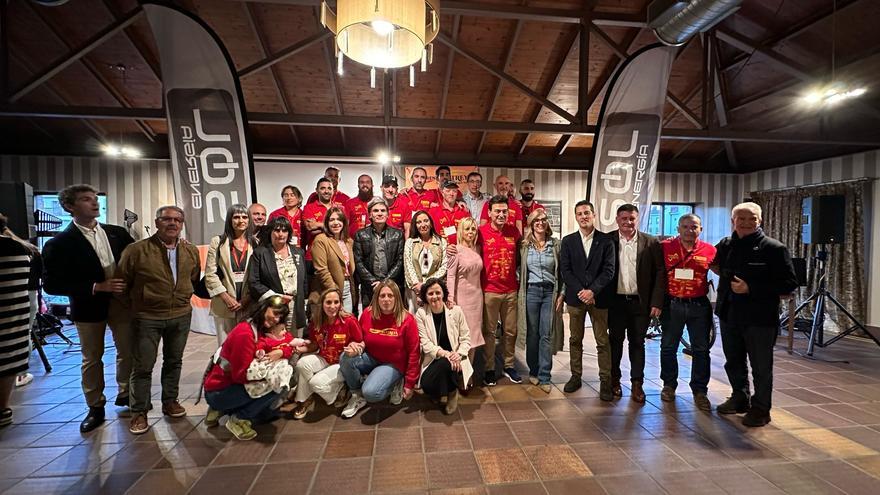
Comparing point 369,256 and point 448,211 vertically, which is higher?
point 448,211

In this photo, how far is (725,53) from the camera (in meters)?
6.51

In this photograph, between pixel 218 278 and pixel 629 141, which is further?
pixel 629 141

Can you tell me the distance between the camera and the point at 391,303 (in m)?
2.92

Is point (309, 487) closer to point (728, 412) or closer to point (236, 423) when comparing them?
point (236, 423)

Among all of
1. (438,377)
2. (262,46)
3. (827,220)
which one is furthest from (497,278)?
(827,220)

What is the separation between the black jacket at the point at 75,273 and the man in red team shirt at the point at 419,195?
300 centimetres

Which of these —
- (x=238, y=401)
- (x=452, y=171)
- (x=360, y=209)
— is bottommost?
(x=238, y=401)

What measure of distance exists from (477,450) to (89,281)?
119 inches

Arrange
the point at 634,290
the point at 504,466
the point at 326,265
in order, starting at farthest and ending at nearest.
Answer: the point at 326,265, the point at 634,290, the point at 504,466

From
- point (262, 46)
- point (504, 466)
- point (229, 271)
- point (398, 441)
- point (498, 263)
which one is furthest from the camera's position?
point (262, 46)

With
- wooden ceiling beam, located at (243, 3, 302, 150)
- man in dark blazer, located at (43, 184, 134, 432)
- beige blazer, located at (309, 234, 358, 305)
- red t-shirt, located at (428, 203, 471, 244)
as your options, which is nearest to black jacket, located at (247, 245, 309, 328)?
beige blazer, located at (309, 234, 358, 305)

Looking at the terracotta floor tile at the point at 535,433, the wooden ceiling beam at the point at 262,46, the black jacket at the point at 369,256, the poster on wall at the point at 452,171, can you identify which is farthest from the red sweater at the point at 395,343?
the poster on wall at the point at 452,171

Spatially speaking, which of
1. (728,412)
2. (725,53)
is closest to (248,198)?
(728,412)

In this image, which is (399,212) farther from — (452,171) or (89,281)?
(452,171)
